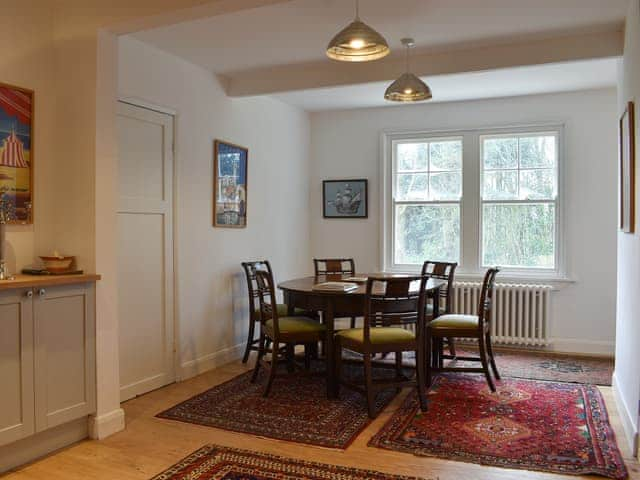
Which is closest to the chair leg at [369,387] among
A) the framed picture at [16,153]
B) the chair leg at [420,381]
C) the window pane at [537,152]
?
the chair leg at [420,381]

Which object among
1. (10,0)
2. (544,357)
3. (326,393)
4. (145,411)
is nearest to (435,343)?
(326,393)

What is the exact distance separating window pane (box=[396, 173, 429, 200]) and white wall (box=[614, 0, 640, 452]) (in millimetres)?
2404

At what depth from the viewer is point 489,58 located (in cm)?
433

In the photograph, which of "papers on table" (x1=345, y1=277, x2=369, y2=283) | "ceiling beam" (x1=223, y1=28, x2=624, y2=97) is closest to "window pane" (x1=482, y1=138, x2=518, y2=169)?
"ceiling beam" (x1=223, y1=28, x2=624, y2=97)

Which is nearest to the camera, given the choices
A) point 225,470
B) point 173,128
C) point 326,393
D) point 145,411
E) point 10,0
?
point 225,470

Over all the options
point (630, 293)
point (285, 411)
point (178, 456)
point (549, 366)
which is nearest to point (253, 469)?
point (178, 456)

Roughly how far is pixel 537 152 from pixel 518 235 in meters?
0.85

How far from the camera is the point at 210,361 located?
16.0ft

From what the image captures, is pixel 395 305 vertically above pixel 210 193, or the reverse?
pixel 210 193

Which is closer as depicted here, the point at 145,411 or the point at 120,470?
the point at 120,470

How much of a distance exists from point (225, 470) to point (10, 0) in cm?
275

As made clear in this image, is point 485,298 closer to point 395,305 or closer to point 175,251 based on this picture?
point 395,305

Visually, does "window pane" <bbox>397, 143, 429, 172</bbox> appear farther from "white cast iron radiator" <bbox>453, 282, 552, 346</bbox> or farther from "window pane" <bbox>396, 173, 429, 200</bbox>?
"white cast iron radiator" <bbox>453, 282, 552, 346</bbox>

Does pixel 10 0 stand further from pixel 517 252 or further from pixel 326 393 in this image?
pixel 517 252
